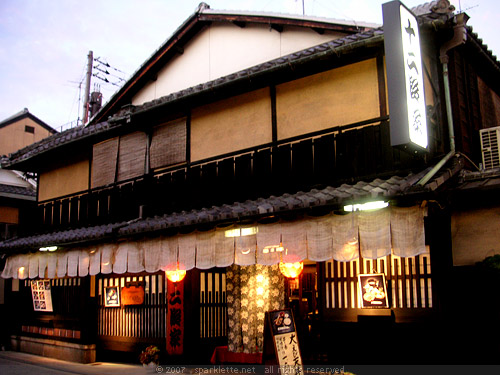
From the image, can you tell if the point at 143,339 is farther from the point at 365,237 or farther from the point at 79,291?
the point at 365,237

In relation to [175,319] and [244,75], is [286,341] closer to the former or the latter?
[175,319]

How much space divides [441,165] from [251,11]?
9994 mm

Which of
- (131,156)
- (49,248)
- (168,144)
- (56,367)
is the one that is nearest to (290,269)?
(168,144)

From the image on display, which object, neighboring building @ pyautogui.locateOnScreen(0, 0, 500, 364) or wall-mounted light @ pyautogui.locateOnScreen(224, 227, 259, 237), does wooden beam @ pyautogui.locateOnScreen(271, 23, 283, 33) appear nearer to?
neighboring building @ pyautogui.locateOnScreen(0, 0, 500, 364)

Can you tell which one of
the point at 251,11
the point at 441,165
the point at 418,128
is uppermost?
the point at 251,11

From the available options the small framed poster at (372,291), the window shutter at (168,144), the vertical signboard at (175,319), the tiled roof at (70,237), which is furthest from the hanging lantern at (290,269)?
the tiled roof at (70,237)

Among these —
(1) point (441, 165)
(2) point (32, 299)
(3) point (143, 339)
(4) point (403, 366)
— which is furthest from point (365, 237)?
(2) point (32, 299)

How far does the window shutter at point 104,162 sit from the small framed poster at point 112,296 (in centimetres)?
375

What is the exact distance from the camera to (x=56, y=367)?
1709 cm

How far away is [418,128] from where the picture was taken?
31.4 ft

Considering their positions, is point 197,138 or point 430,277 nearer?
point 430,277

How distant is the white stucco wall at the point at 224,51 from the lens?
53.7ft

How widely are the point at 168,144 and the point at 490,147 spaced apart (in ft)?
30.8

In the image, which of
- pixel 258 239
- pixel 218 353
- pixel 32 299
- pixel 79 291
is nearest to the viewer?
pixel 258 239
